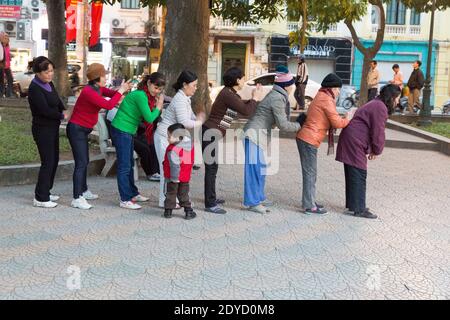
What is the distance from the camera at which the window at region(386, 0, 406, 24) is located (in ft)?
109

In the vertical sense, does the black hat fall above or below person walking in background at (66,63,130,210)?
above

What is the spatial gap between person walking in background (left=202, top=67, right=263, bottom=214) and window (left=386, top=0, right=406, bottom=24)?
92.8ft

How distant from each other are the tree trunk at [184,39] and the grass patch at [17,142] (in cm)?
213

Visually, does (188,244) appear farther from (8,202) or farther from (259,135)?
(8,202)

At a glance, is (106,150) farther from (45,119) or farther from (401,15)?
(401,15)

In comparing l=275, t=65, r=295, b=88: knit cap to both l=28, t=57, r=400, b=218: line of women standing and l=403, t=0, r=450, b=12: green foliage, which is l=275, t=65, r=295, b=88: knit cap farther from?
l=403, t=0, r=450, b=12: green foliage

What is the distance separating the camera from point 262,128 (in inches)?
275

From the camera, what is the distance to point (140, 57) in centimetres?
3619

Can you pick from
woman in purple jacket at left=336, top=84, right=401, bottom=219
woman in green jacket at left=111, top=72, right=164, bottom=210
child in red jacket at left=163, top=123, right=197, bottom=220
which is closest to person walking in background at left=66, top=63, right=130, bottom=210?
woman in green jacket at left=111, top=72, right=164, bottom=210

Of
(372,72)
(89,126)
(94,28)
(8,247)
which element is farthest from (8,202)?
(94,28)

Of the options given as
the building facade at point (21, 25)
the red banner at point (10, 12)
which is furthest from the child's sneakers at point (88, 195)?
the red banner at point (10, 12)

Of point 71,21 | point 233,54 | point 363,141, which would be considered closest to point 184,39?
point 363,141

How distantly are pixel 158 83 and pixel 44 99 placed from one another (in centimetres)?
123

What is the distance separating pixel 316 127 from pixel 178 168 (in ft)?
5.25
